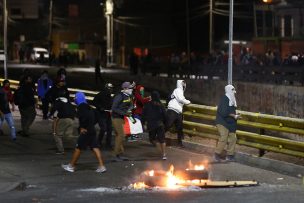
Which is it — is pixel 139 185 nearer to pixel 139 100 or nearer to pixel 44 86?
pixel 139 100

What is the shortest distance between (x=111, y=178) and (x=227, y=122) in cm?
295

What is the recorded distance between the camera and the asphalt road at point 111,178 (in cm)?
894

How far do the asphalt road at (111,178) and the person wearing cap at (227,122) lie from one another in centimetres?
36

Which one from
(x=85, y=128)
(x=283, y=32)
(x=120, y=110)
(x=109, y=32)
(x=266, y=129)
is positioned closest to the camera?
(x=85, y=128)

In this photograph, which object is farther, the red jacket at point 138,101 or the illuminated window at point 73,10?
the illuminated window at point 73,10

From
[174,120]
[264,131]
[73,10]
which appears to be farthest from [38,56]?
[264,131]

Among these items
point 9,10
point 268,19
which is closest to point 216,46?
point 268,19

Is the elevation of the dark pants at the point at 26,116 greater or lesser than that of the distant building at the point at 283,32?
lesser

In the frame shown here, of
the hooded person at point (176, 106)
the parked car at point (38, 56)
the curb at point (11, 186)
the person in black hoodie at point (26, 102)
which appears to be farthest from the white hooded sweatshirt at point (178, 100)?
the parked car at point (38, 56)

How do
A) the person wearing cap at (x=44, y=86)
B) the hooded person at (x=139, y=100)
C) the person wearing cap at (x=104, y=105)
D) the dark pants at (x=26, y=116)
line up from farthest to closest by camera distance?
1. the person wearing cap at (x=44, y=86)
2. the dark pants at (x=26, y=116)
3. the hooded person at (x=139, y=100)
4. the person wearing cap at (x=104, y=105)

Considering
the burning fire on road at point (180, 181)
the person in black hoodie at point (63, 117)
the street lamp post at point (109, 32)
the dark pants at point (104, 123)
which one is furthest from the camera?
the street lamp post at point (109, 32)

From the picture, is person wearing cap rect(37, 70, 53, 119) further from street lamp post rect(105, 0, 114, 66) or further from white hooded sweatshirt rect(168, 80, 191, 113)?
street lamp post rect(105, 0, 114, 66)

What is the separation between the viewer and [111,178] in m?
10.7

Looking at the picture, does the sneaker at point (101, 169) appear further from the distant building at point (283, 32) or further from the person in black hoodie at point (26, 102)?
the distant building at point (283, 32)
